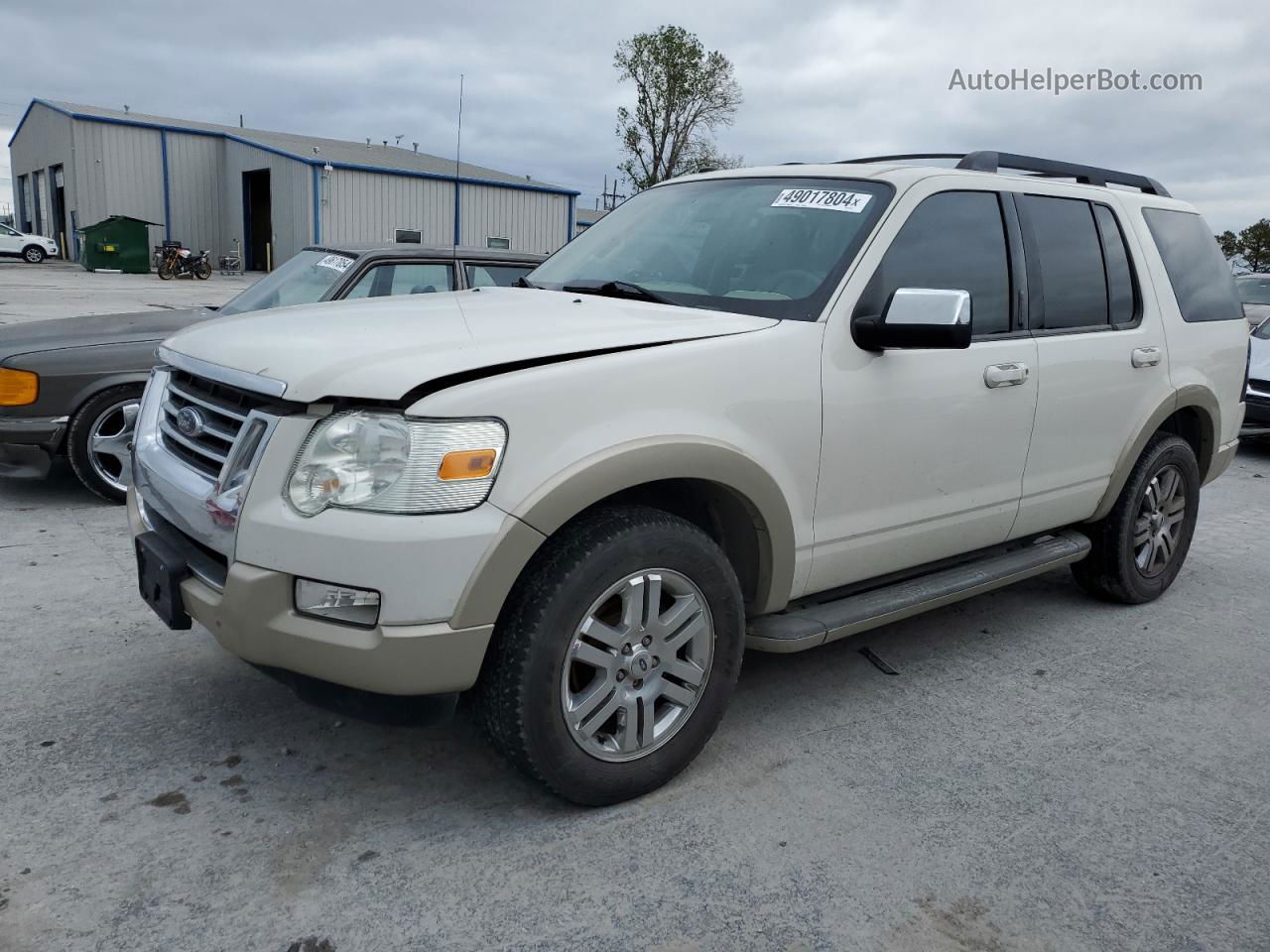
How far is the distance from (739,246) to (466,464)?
1524 mm

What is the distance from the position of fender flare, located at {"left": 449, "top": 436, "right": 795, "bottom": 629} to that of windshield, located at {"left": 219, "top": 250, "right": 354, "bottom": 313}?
367cm

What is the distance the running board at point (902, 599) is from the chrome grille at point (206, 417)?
157 cm

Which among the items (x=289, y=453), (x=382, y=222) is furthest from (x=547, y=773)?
(x=382, y=222)

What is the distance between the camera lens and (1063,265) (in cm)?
398

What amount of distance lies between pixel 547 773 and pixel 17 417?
160 inches

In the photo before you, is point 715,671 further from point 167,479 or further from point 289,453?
point 167,479

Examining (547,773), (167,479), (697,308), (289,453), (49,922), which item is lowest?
(49,922)

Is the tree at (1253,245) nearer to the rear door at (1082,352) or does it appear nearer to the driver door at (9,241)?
the rear door at (1082,352)

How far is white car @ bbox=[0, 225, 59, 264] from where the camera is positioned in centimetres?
3494

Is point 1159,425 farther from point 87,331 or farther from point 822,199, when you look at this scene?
point 87,331

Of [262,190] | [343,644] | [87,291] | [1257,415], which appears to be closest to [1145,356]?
[343,644]

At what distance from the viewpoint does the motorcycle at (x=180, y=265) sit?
105ft

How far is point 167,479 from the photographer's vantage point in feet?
9.12

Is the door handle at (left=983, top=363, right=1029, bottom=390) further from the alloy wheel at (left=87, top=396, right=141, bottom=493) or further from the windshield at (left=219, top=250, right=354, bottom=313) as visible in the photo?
the alloy wheel at (left=87, top=396, right=141, bottom=493)
